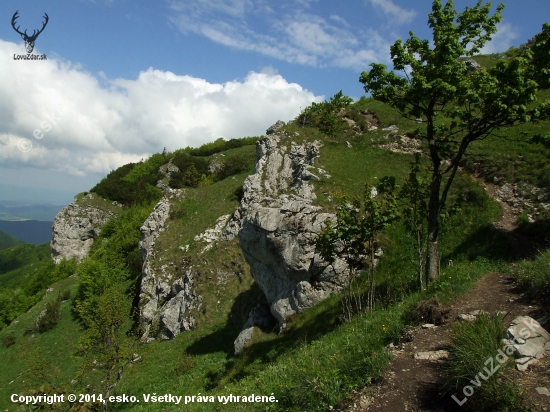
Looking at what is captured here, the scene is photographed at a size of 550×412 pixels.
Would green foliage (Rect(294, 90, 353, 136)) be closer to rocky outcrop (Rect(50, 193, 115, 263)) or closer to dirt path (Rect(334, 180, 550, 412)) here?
dirt path (Rect(334, 180, 550, 412))

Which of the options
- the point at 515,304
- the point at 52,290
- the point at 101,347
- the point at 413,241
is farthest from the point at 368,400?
the point at 52,290

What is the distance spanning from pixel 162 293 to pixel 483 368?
30427mm

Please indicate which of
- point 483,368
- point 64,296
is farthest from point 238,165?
point 483,368

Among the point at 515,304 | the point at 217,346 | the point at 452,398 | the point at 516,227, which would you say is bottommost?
the point at 217,346

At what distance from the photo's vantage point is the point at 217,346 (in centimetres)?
2330

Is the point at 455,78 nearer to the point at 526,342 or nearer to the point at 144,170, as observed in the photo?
the point at 526,342

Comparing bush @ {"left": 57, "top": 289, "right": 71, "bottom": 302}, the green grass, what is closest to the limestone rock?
the green grass

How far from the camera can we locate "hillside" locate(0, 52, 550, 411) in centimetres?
1133

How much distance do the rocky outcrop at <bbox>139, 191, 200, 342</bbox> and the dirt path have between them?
69.7 feet

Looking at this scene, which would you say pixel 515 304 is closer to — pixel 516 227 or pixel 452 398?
pixel 452 398

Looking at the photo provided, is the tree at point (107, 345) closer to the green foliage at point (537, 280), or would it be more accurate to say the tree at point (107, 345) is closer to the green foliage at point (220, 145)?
the green foliage at point (537, 280)

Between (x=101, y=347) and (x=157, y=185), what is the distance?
6279cm

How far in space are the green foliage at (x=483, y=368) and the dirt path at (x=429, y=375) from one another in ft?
0.90

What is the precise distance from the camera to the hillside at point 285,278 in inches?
446
